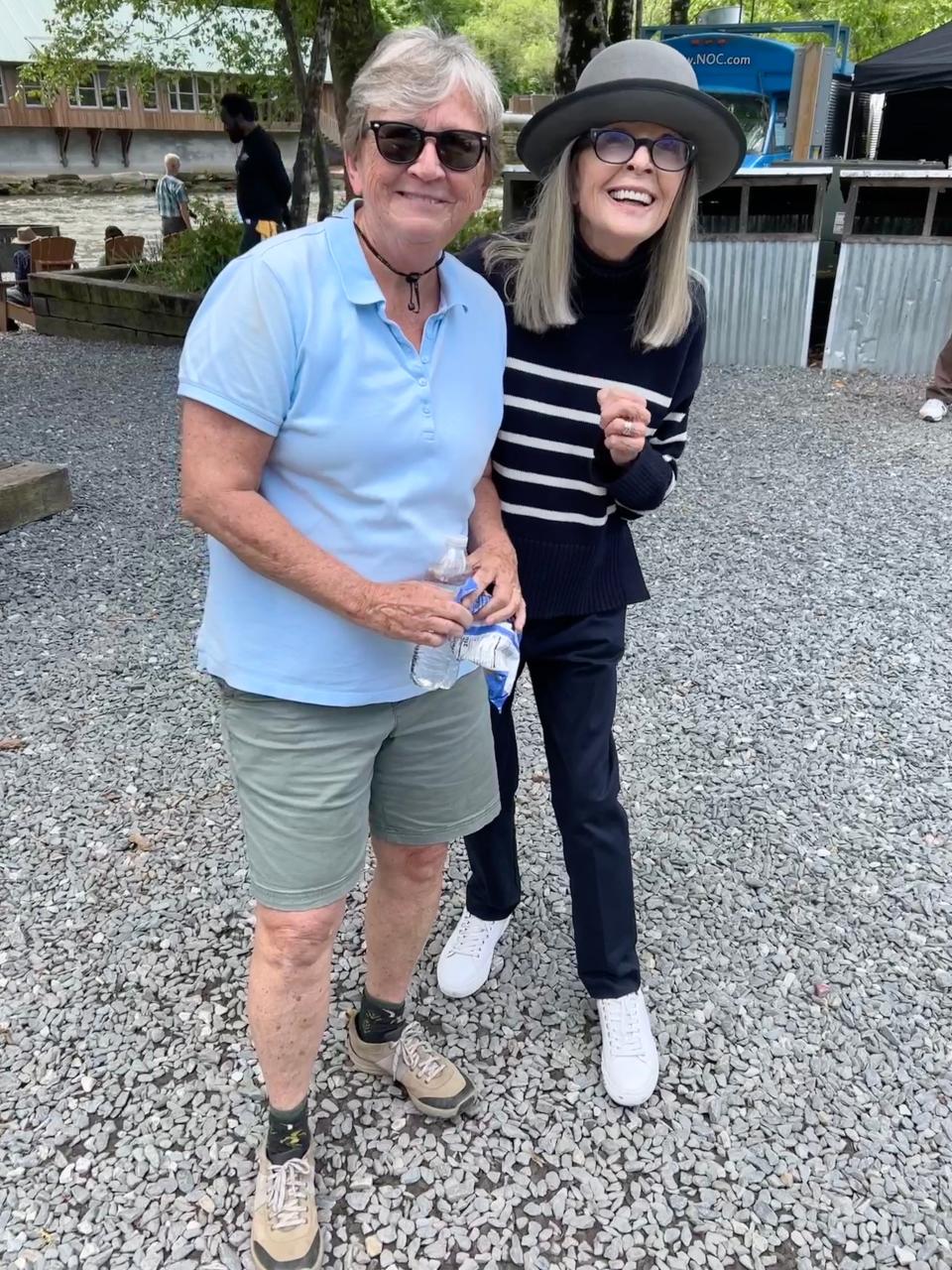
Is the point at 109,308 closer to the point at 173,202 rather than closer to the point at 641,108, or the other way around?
the point at 173,202

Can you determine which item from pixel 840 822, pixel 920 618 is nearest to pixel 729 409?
pixel 920 618

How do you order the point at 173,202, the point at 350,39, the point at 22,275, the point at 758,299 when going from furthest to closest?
the point at 173,202
the point at 22,275
the point at 350,39
the point at 758,299

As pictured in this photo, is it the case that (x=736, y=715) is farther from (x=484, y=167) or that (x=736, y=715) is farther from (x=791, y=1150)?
(x=484, y=167)

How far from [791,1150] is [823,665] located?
99.0 inches

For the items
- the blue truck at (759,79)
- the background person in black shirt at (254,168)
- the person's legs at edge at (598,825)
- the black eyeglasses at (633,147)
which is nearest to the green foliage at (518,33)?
the blue truck at (759,79)

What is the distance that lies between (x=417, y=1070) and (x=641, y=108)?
2.06 m

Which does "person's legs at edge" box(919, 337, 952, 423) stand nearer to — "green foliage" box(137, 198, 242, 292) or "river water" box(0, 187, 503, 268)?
"green foliage" box(137, 198, 242, 292)

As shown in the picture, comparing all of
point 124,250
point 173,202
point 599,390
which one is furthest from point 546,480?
point 173,202

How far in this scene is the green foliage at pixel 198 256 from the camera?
10.8 m

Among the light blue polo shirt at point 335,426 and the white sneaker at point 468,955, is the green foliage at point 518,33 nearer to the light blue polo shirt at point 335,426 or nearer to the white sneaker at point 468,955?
the white sneaker at point 468,955

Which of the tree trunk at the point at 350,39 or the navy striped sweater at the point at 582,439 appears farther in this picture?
the tree trunk at the point at 350,39

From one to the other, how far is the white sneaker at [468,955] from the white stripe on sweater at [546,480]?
123cm

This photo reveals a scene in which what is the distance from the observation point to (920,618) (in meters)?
4.84

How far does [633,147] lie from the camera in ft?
6.28
